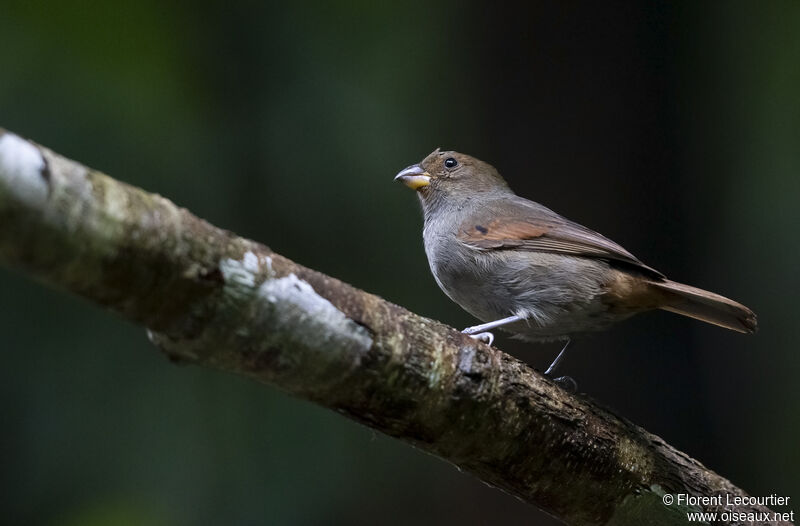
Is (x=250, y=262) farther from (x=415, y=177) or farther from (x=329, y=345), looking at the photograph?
(x=415, y=177)

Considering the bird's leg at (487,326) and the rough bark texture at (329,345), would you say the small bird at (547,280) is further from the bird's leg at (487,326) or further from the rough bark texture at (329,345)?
the rough bark texture at (329,345)

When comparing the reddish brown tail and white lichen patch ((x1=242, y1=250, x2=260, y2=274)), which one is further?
the reddish brown tail

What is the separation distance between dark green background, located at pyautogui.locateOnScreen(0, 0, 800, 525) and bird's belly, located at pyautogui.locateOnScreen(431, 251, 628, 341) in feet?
3.33

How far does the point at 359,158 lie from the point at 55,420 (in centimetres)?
274

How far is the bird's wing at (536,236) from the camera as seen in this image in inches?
153

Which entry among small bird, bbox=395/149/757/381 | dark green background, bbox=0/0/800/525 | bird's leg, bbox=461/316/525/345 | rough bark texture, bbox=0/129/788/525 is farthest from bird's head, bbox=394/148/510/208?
rough bark texture, bbox=0/129/788/525

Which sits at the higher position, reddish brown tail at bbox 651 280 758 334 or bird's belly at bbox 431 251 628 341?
reddish brown tail at bbox 651 280 758 334

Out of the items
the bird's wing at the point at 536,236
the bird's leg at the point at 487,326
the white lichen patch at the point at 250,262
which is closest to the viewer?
the white lichen patch at the point at 250,262

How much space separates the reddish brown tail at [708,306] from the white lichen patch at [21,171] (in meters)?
2.72

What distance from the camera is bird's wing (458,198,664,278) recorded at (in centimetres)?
389

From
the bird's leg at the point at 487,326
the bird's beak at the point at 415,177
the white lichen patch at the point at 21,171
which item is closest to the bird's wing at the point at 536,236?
the bird's leg at the point at 487,326

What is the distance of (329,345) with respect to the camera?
7.39 feet

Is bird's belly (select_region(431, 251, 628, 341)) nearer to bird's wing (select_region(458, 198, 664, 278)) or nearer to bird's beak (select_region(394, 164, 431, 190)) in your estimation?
bird's wing (select_region(458, 198, 664, 278))

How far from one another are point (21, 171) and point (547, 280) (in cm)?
261
